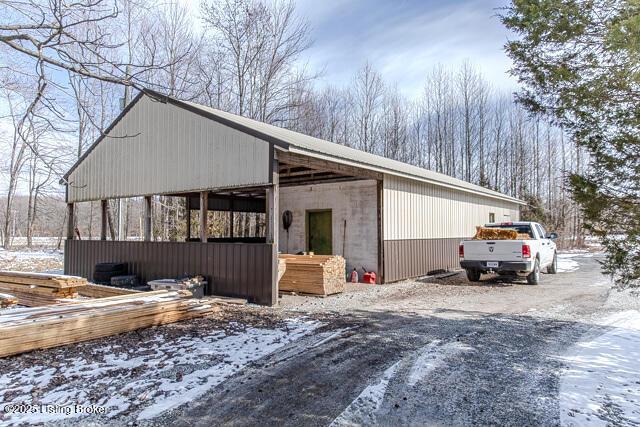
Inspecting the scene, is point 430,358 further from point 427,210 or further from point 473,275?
point 427,210

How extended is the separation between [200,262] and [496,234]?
790cm

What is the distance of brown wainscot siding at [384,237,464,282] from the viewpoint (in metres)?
11.3

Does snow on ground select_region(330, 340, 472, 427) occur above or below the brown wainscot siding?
below

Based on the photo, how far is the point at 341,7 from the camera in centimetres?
1492

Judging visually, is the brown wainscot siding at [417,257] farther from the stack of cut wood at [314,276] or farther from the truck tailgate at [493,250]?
the stack of cut wood at [314,276]

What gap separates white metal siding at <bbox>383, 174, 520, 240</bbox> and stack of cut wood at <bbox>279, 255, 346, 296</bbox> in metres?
2.41

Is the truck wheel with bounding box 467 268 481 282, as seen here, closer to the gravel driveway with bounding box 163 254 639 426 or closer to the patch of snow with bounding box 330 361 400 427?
the gravel driveway with bounding box 163 254 639 426

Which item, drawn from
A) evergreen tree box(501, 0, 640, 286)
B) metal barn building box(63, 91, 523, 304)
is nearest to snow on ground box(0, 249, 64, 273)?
metal barn building box(63, 91, 523, 304)

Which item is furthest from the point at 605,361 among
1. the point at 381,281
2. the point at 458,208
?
the point at 458,208

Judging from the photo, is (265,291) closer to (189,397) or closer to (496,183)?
(189,397)

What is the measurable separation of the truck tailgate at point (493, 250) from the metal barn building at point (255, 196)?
1.82 metres

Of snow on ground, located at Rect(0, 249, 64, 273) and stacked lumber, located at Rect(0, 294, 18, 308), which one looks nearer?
stacked lumber, located at Rect(0, 294, 18, 308)

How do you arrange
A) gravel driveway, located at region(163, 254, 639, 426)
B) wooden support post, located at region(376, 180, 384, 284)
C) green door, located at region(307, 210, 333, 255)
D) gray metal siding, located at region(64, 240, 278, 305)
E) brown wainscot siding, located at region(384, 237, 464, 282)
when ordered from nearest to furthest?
1. gravel driveway, located at region(163, 254, 639, 426)
2. gray metal siding, located at region(64, 240, 278, 305)
3. wooden support post, located at region(376, 180, 384, 284)
4. brown wainscot siding, located at region(384, 237, 464, 282)
5. green door, located at region(307, 210, 333, 255)

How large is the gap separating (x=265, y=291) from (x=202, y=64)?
17.9 metres
